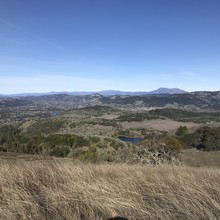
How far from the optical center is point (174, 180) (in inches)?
172

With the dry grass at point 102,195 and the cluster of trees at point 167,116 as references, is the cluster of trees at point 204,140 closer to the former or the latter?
the dry grass at point 102,195

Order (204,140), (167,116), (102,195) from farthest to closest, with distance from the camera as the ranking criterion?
(167,116), (204,140), (102,195)

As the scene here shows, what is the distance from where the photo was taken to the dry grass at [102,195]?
3115 mm

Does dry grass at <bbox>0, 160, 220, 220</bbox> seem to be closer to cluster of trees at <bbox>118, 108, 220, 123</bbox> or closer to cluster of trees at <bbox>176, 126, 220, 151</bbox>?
cluster of trees at <bbox>176, 126, 220, 151</bbox>

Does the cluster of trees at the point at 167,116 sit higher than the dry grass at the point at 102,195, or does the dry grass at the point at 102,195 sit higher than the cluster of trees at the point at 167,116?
the dry grass at the point at 102,195

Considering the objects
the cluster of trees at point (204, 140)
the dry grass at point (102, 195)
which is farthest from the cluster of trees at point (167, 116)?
the dry grass at point (102, 195)

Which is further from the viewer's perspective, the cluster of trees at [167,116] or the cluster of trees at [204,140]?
the cluster of trees at [167,116]

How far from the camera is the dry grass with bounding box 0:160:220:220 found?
3.12 meters

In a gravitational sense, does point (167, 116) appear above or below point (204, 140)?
below

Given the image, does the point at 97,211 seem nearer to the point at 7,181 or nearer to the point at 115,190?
the point at 115,190

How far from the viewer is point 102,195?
11.7 ft

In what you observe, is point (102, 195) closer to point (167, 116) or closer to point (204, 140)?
point (204, 140)

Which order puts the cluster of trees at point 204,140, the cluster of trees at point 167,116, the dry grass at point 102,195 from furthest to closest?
the cluster of trees at point 167,116 < the cluster of trees at point 204,140 < the dry grass at point 102,195

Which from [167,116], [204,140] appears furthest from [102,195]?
[167,116]
